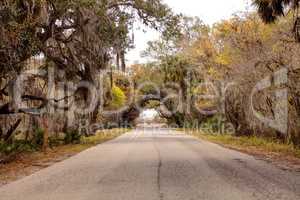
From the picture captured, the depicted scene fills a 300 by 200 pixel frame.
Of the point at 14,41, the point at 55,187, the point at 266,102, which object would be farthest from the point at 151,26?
the point at 55,187

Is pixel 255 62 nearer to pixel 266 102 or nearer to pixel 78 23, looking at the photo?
pixel 266 102

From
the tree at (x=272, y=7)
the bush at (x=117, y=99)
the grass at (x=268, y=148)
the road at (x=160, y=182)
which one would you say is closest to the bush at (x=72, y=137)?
the grass at (x=268, y=148)

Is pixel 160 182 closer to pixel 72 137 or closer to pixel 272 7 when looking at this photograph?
pixel 272 7

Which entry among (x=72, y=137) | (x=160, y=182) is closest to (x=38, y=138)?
(x=72, y=137)

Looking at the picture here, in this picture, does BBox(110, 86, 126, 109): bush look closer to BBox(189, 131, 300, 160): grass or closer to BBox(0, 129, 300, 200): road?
BBox(189, 131, 300, 160): grass

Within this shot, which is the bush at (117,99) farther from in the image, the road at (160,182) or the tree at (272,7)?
the road at (160,182)

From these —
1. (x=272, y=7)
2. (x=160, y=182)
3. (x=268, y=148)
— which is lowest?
(x=160, y=182)

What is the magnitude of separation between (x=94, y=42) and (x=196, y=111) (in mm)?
36077

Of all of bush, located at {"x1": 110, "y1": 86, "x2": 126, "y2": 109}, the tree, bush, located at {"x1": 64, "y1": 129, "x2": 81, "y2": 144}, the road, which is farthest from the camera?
bush, located at {"x1": 110, "y1": 86, "x2": 126, "y2": 109}

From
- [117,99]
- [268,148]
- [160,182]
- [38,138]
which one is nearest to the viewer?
[160,182]

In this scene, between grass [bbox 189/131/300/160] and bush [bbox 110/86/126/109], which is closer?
grass [bbox 189/131/300/160]

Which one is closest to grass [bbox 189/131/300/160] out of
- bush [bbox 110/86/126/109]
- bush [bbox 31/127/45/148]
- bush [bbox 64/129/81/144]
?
bush [bbox 64/129/81/144]

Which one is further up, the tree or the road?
the tree

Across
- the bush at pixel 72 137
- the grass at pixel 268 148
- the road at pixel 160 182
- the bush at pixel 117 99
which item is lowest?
the road at pixel 160 182
